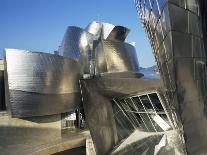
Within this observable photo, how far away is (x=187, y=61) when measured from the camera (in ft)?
22.6

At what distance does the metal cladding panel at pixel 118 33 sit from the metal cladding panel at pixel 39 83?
28.4ft

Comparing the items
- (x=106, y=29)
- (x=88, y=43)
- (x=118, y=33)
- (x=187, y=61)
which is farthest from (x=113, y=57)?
(x=187, y=61)

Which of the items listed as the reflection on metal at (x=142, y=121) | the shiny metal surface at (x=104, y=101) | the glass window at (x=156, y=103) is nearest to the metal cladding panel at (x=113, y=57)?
the reflection on metal at (x=142, y=121)

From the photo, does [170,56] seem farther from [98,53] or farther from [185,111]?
[98,53]

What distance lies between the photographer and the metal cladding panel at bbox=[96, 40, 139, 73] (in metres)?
26.8

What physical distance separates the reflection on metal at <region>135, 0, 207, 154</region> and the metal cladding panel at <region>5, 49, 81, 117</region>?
14.6m

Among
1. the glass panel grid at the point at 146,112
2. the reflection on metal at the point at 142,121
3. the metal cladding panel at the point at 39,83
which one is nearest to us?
the reflection on metal at the point at 142,121

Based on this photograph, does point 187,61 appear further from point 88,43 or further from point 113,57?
point 88,43

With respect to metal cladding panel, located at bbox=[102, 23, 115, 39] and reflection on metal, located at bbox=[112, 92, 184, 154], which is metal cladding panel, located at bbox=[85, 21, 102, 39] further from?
reflection on metal, located at bbox=[112, 92, 184, 154]

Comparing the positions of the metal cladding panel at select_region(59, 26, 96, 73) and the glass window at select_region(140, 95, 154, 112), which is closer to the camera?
the glass window at select_region(140, 95, 154, 112)

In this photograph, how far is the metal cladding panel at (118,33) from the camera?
3206cm

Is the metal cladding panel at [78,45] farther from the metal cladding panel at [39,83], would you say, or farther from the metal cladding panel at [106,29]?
the metal cladding panel at [39,83]

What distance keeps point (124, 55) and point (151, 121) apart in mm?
15692

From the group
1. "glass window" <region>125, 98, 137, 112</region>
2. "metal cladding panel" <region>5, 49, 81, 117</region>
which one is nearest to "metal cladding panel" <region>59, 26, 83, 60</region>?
"metal cladding panel" <region>5, 49, 81, 117</region>
